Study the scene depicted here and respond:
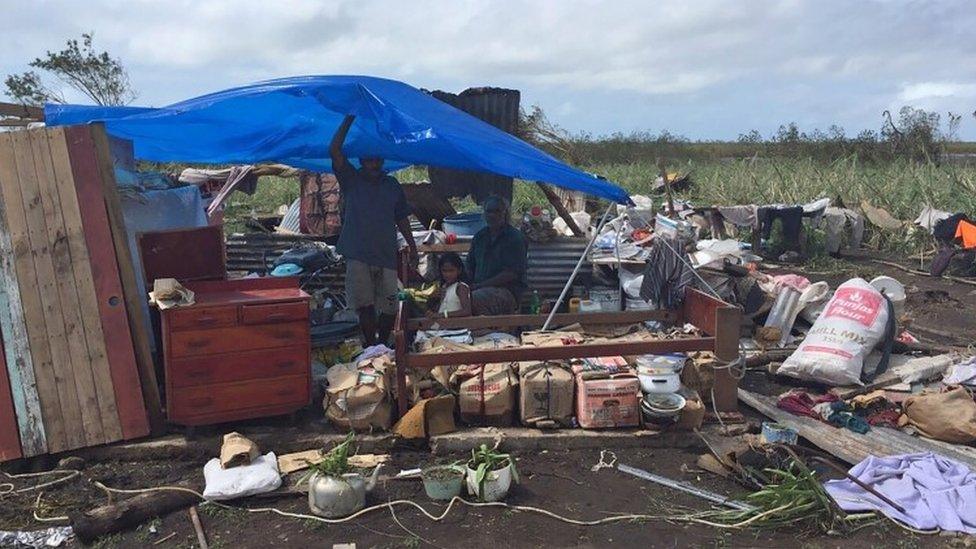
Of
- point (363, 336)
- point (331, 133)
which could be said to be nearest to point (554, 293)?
point (363, 336)

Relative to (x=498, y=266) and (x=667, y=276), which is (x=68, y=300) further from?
(x=667, y=276)

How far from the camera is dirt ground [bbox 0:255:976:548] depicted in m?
3.68

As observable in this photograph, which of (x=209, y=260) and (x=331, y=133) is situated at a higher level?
(x=331, y=133)

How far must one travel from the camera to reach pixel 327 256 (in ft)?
26.7

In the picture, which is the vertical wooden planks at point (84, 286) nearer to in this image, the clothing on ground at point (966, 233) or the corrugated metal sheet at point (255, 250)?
the corrugated metal sheet at point (255, 250)

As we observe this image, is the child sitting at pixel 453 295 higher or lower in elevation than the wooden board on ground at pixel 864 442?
higher

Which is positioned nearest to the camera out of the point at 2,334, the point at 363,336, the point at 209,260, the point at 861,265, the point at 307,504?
the point at 307,504

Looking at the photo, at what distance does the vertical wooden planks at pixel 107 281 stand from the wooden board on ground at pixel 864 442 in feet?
14.1

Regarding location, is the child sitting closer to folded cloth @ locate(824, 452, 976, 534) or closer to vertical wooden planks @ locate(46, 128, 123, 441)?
vertical wooden planks @ locate(46, 128, 123, 441)

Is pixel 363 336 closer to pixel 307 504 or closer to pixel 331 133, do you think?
pixel 331 133

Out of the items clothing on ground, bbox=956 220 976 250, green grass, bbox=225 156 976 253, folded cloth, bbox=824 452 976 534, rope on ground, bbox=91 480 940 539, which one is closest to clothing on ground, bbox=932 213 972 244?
clothing on ground, bbox=956 220 976 250

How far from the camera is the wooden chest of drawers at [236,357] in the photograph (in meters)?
4.63

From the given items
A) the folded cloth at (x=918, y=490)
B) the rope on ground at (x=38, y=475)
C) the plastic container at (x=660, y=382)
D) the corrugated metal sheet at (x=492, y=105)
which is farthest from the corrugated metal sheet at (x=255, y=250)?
the folded cloth at (x=918, y=490)

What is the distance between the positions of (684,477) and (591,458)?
22.9 inches
